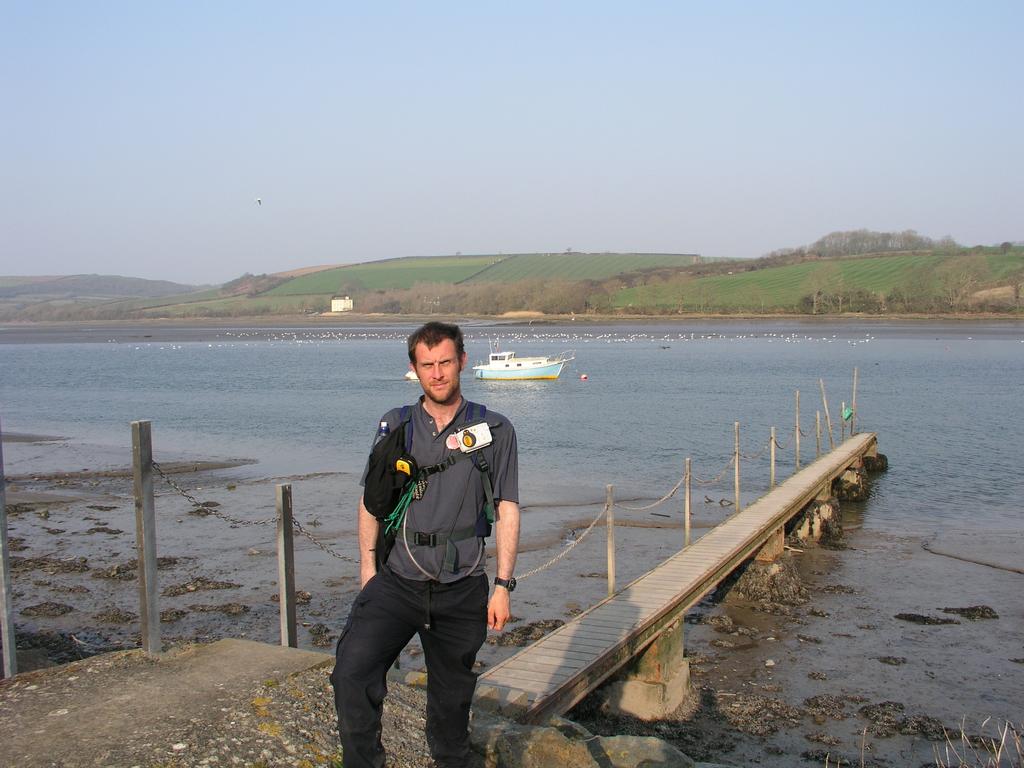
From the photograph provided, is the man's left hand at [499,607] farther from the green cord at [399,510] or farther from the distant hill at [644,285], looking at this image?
the distant hill at [644,285]

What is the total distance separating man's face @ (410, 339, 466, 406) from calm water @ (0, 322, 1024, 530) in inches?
649

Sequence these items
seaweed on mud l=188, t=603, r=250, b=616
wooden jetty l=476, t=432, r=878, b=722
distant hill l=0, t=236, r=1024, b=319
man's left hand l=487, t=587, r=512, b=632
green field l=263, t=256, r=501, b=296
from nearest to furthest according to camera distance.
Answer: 1. man's left hand l=487, t=587, r=512, b=632
2. wooden jetty l=476, t=432, r=878, b=722
3. seaweed on mud l=188, t=603, r=250, b=616
4. distant hill l=0, t=236, r=1024, b=319
5. green field l=263, t=256, r=501, b=296

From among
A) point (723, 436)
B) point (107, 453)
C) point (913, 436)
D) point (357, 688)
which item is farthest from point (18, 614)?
point (913, 436)

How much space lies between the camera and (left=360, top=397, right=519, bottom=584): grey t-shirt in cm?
430

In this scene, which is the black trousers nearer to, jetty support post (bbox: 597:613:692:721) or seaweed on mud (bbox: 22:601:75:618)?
jetty support post (bbox: 597:613:692:721)

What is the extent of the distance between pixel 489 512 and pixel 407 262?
183066mm

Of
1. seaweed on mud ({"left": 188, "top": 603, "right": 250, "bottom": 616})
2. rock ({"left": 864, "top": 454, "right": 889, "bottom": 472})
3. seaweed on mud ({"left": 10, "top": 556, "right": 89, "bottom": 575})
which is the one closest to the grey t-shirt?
seaweed on mud ({"left": 188, "top": 603, "right": 250, "bottom": 616})

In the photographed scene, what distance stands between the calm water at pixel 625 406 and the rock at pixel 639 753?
1437cm

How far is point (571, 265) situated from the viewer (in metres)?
163

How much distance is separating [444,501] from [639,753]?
97.8 inches

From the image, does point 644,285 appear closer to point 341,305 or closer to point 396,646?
point 341,305

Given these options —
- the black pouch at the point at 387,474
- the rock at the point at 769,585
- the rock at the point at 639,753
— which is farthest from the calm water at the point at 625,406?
the black pouch at the point at 387,474

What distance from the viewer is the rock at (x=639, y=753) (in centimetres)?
576

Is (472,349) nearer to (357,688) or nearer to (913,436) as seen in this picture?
(913,436)
